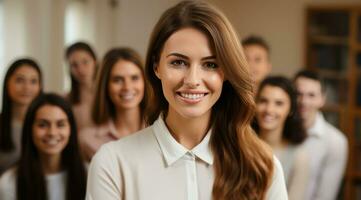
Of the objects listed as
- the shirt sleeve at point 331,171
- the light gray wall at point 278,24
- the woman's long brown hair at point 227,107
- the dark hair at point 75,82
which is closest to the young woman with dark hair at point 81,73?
the dark hair at point 75,82

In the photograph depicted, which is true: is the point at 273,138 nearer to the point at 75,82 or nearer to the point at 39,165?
the point at 39,165

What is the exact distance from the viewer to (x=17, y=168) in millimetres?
2693

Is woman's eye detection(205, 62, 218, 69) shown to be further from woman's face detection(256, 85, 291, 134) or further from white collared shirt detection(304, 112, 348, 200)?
white collared shirt detection(304, 112, 348, 200)

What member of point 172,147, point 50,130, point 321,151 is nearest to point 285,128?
point 321,151

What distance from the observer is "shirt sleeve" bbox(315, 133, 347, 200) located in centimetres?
328

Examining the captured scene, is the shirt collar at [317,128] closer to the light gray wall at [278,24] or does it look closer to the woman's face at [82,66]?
the woman's face at [82,66]

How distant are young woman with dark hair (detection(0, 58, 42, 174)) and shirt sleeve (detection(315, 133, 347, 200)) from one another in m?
1.58

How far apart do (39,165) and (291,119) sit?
120 cm

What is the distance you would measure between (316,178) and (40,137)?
1469mm

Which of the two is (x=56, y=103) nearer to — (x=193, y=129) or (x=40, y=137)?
(x=40, y=137)

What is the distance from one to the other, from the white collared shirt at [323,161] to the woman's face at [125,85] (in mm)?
940

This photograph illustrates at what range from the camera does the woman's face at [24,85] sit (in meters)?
3.30

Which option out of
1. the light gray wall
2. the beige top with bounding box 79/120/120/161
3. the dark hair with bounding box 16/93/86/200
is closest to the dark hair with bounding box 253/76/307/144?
the beige top with bounding box 79/120/120/161

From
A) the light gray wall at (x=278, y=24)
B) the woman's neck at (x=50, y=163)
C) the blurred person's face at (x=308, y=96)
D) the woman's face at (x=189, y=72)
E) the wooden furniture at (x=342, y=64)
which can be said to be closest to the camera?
the woman's face at (x=189, y=72)
